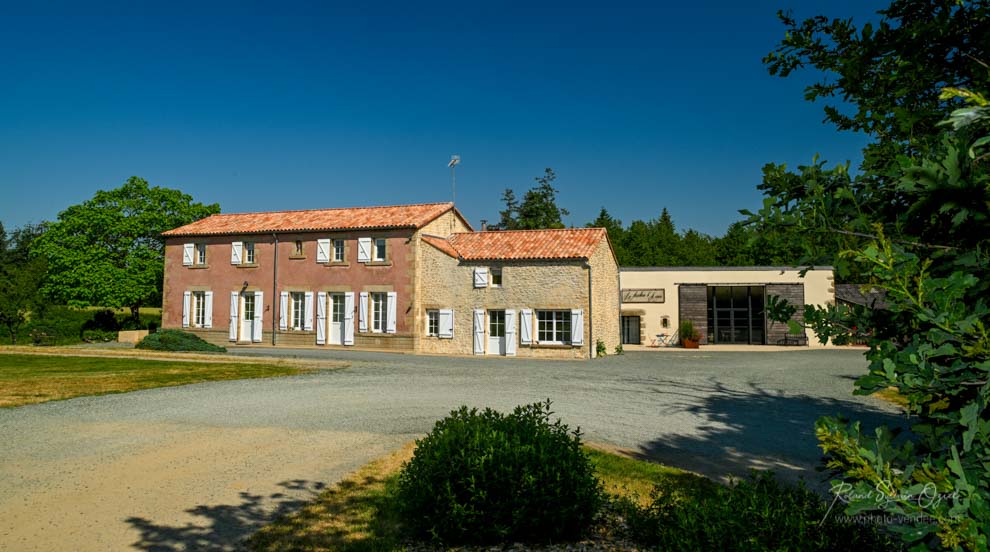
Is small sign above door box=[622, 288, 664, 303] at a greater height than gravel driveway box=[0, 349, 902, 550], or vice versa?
small sign above door box=[622, 288, 664, 303]

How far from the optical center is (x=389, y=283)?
25969 millimetres

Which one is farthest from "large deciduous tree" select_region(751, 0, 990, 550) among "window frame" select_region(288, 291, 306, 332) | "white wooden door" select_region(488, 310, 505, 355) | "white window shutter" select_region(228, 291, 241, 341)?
"white window shutter" select_region(228, 291, 241, 341)

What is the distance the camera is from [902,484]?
1.64 metres

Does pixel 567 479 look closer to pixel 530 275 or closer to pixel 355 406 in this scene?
pixel 355 406

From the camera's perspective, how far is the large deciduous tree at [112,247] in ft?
107

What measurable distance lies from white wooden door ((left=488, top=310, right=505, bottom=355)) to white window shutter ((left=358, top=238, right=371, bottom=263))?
21.2ft

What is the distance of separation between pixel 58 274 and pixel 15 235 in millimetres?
56799

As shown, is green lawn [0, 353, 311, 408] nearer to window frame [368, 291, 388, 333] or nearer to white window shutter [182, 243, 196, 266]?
window frame [368, 291, 388, 333]

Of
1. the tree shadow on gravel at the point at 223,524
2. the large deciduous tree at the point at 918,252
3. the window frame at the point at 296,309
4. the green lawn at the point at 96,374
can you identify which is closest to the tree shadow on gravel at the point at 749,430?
the large deciduous tree at the point at 918,252

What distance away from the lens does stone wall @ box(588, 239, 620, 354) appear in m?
23.9

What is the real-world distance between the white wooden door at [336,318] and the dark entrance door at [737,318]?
71.2ft

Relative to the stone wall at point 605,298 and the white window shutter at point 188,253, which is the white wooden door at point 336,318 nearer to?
the white window shutter at point 188,253

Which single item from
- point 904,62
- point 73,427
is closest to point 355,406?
point 73,427

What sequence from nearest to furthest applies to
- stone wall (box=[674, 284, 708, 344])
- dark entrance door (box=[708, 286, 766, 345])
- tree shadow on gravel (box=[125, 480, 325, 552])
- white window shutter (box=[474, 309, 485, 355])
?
tree shadow on gravel (box=[125, 480, 325, 552]) → white window shutter (box=[474, 309, 485, 355]) → stone wall (box=[674, 284, 708, 344]) → dark entrance door (box=[708, 286, 766, 345])
